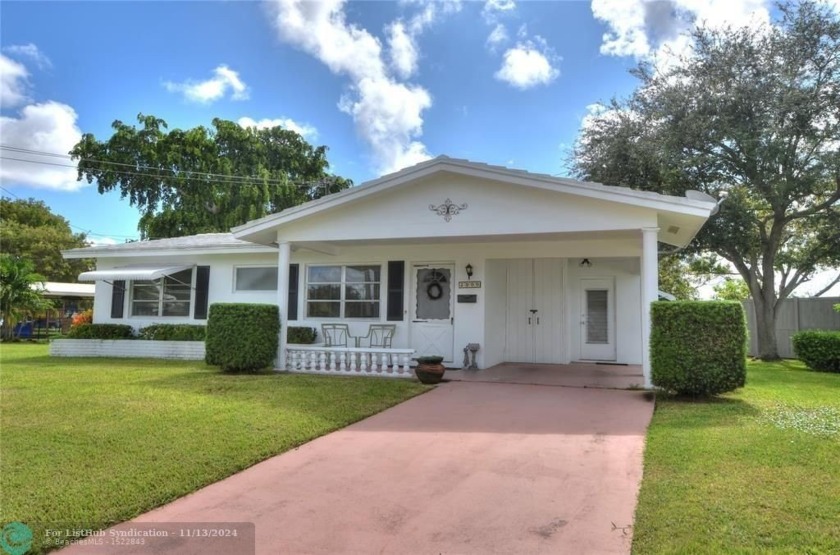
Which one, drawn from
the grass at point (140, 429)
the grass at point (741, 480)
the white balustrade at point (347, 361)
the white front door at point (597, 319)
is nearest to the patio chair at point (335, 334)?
the white balustrade at point (347, 361)

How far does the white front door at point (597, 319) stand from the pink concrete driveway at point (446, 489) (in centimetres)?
586

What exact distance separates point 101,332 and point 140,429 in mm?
9812

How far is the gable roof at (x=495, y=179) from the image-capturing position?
771cm

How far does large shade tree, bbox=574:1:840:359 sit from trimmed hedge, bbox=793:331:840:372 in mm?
2995

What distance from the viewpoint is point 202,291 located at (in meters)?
13.5

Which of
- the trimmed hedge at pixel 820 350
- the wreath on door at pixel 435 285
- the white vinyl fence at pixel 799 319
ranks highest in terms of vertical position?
the wreath on door at pixel 435 285

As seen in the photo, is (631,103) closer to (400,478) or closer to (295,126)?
(400,478)

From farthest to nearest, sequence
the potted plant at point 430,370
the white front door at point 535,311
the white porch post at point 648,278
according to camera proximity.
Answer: the white front door at point 535,311
the potted plant at point 430,370
the white porch post at point 648,278

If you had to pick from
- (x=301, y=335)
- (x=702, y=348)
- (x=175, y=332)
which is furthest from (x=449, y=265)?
(x=175, y=332)

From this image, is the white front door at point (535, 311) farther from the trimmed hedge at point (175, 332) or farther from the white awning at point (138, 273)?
the white awning at point (138, 273)

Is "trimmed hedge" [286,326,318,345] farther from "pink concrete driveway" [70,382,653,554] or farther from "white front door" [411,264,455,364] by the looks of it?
"pink concrete driveway" [70,382,653,554]

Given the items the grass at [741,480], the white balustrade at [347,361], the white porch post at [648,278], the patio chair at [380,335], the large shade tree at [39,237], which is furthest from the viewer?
the large shade tree at [39,237]

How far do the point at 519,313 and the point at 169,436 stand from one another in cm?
863

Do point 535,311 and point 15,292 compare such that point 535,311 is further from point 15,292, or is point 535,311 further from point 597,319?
point 15,292
